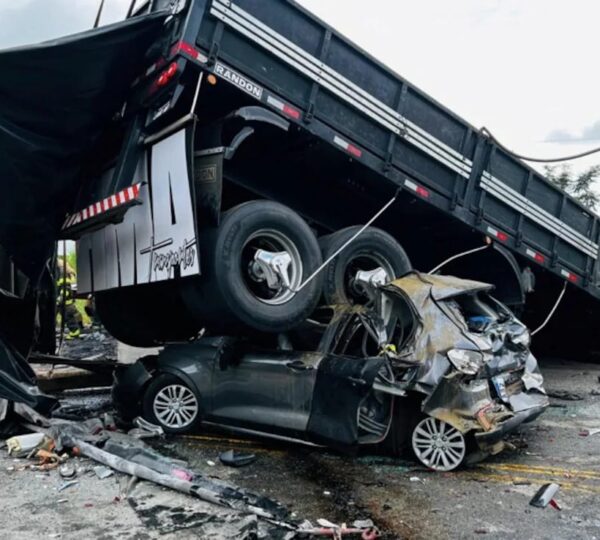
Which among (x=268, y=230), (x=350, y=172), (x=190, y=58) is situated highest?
(x=190, y=58)

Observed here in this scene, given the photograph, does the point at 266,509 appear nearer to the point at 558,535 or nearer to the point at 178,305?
the point at 558,535

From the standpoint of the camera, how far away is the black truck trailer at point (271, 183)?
504cm

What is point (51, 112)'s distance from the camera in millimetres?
5031

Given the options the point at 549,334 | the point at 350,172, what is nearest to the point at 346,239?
the point at 350,172

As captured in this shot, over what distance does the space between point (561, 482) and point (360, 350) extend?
178cm

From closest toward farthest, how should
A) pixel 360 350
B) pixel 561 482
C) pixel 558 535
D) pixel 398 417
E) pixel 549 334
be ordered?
1. pixel 558 535
2. pixel 561 482
3. pixel 398 417
4. pixel 360 350
5. pixel 549 334

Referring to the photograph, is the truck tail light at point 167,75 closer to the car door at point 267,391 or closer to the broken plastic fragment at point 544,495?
the car door at point 267,391

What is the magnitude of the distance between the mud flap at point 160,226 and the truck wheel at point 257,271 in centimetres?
23

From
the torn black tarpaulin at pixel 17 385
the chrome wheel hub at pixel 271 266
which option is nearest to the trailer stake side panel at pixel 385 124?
the chrome wheel hub at pixel 271 266

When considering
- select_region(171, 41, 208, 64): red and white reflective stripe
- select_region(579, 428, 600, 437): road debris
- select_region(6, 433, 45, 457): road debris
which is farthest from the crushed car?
select_region(171, 41, 208, 64): red and white reflective stripe

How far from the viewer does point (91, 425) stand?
5.52 metres

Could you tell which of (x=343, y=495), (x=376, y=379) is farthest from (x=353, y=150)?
(x=343, y=495)

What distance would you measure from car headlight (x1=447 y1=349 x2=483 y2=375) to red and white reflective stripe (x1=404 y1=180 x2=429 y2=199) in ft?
6.39

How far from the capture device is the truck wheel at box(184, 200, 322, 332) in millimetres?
5211
